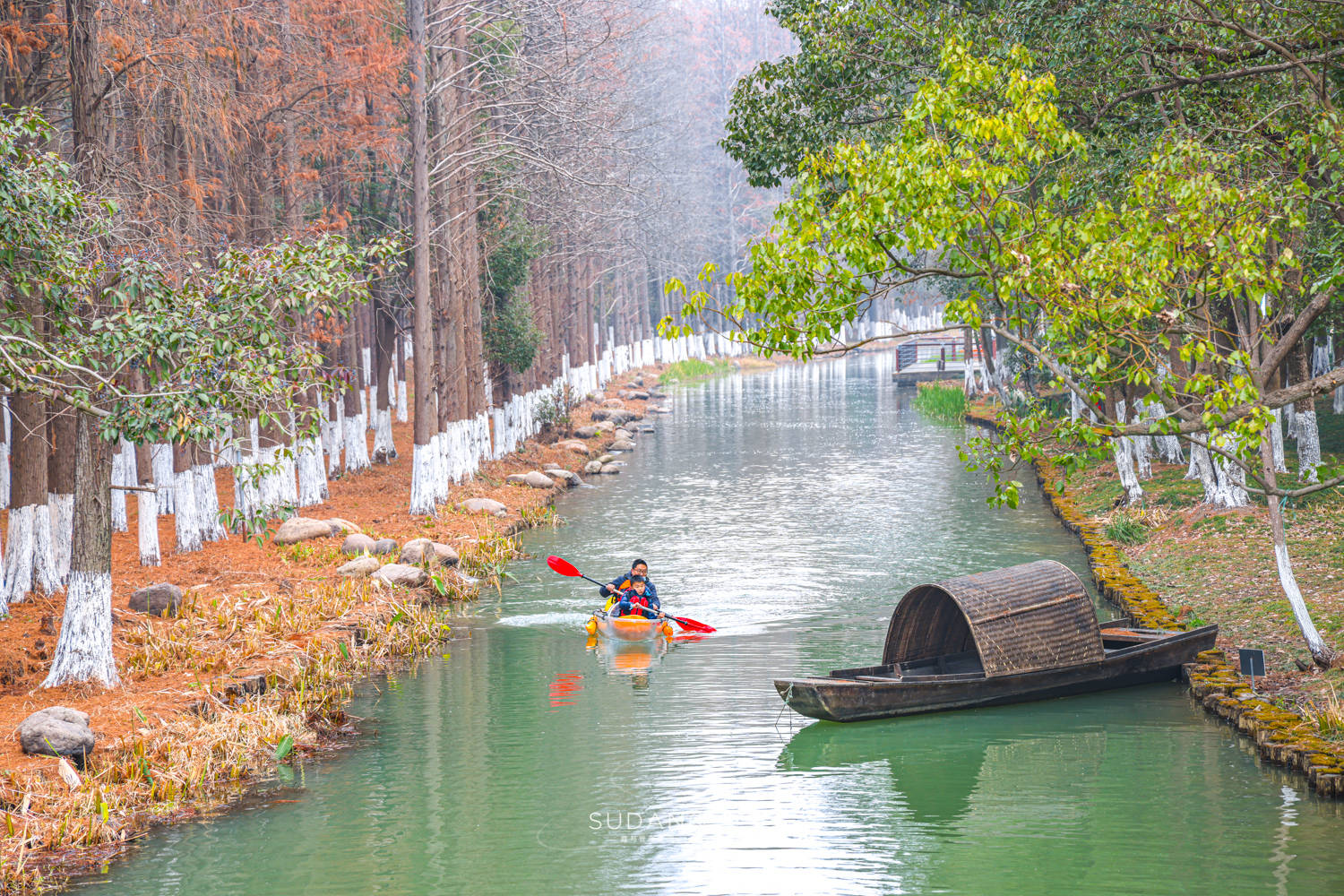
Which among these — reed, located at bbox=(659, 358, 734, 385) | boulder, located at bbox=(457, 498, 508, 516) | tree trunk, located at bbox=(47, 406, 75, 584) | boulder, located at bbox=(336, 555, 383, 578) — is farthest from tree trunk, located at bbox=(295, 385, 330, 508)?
reed, located at bbox=(659, 358, 734, 385)

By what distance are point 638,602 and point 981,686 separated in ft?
20.2

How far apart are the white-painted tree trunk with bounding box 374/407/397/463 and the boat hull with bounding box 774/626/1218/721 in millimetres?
23494

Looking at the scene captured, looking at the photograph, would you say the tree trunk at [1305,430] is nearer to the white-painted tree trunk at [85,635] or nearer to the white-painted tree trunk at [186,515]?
the white-painted tree trunk at [186,515]

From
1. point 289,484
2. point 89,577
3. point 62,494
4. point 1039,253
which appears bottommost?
point 89,577

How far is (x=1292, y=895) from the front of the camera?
10.3m

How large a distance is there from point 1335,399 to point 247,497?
30.2 metres

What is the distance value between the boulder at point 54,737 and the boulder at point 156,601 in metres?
5.26

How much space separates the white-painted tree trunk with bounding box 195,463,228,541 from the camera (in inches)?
930

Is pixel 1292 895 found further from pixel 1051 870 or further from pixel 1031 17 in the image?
pixel 1031 17

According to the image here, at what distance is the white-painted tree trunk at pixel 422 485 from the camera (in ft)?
89.5

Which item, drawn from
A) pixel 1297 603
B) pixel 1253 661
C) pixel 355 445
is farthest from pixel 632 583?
pixel 355 445

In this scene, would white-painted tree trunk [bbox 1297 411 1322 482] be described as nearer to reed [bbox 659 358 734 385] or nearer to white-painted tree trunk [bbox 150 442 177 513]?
white-painted tree trunk [bbox 150 442 177 513]

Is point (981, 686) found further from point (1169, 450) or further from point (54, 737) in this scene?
point (1169, 450)

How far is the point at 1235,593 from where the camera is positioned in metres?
18.6
